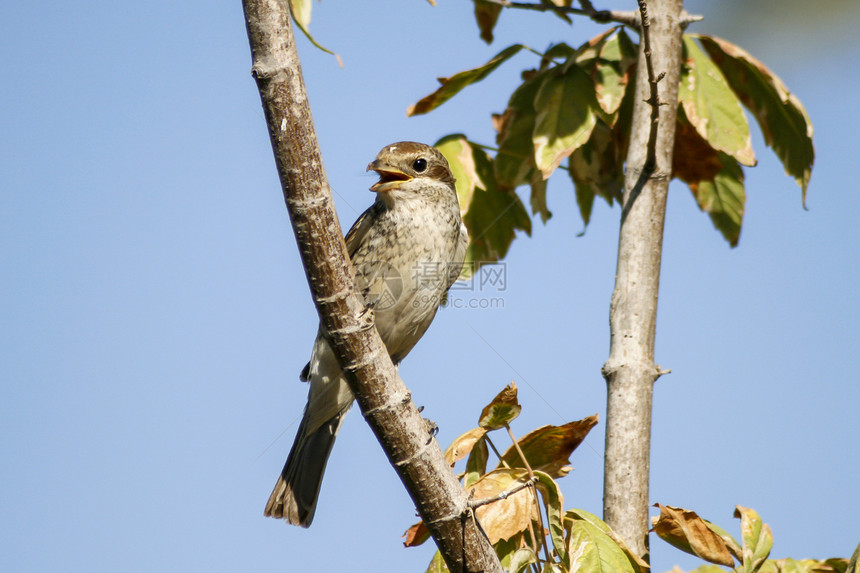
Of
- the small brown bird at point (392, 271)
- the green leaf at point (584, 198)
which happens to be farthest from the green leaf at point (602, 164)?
the small brown bird at point (392, 271)

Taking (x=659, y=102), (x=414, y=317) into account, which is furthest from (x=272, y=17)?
(x=414, y=317)

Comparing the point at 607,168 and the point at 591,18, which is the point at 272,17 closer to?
the point at 591,18

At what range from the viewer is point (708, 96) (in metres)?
3.28

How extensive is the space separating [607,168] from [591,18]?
0.65 m

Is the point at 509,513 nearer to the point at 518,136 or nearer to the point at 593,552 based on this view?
the point at 593,552

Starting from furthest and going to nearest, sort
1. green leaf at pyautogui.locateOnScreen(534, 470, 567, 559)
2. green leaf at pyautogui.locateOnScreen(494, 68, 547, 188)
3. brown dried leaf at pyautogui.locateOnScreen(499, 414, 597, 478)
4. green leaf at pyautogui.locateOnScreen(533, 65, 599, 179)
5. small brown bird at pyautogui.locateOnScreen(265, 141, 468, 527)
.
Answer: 1. small brown bird at pyautogui.locateOnScreen(265, 141, 468, 527)
2. green leaf at pyautogui.locateOnScreen(494, 68, 547, 188)
3. green leaf at pyautogui.locateOnScreen(533, 65, 599, 179)
4. brown dried leaf at pyautogui.locateOnScreen(499, 414, 597, 478)
5. green leaf at pyautogui.locateOnScreen(534, 470, 567, 559)

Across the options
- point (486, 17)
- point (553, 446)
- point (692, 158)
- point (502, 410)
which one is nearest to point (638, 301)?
point (553, 446)

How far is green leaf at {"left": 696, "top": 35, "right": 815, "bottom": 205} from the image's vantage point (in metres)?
3.39

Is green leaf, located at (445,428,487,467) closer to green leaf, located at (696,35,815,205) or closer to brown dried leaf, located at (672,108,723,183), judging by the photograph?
brown dried leaf, located at (672,108,723,183)

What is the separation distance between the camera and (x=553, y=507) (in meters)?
2.42

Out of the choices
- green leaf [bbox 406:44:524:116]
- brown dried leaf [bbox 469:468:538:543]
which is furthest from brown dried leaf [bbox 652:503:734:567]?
green leaf [bbox 406:44:524:116]

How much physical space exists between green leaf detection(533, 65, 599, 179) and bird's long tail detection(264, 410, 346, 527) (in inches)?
81.1

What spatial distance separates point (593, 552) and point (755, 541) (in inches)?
19.3

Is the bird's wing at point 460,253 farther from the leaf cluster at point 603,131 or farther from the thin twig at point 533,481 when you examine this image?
the thin twig at point 533,481
